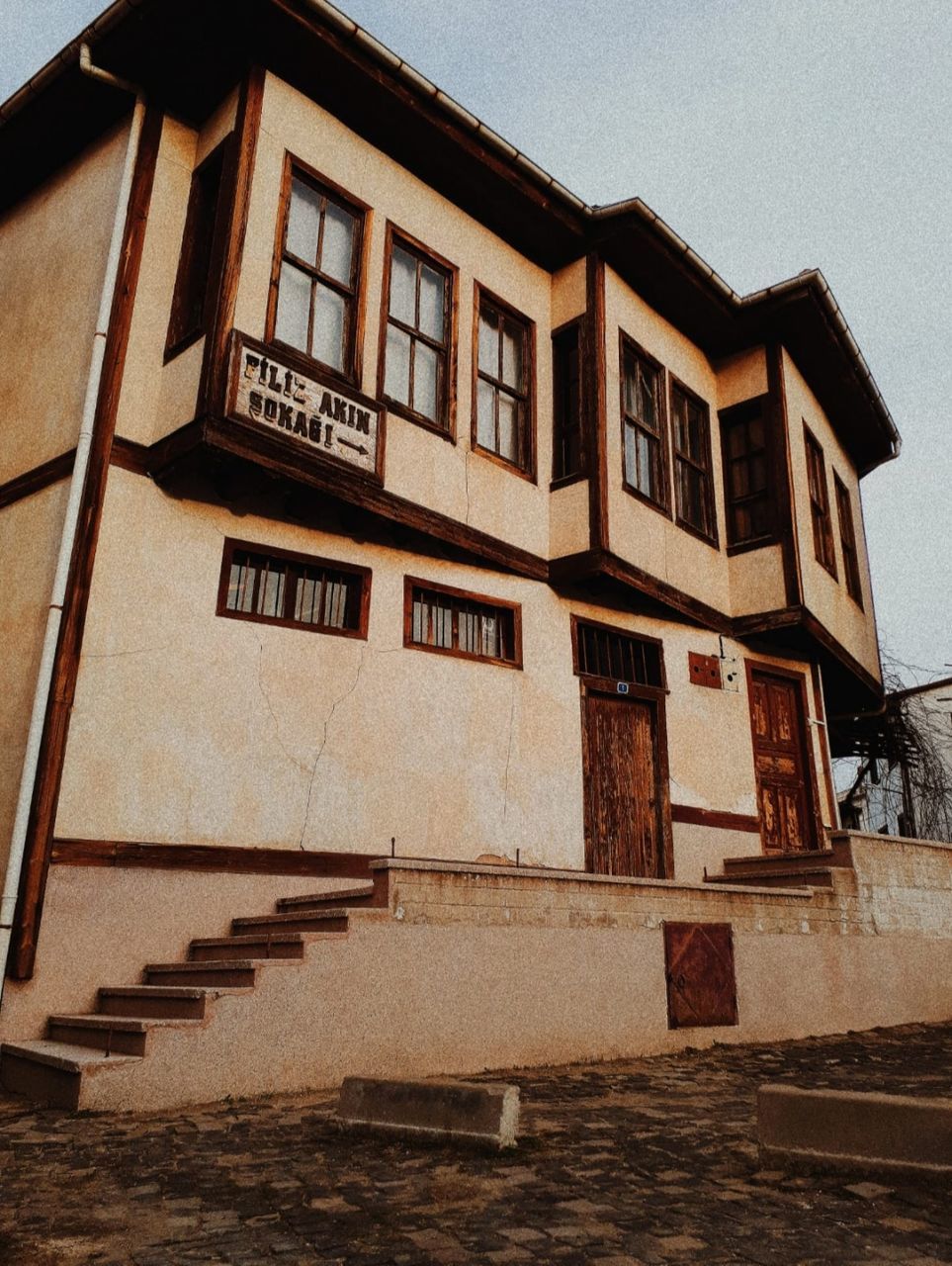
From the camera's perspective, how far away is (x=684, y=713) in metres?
10.8

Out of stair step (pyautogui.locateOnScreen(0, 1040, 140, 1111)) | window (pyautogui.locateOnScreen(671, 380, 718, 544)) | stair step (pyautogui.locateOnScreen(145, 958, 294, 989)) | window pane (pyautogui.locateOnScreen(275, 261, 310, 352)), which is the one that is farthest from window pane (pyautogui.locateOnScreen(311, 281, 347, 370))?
stair step (pyautogui.locateOnScreen(0, 1040, 140, 1111))

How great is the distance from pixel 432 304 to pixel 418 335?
1.68ft

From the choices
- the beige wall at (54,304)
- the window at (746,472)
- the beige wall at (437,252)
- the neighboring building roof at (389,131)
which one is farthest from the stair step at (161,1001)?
the window at (746,472)

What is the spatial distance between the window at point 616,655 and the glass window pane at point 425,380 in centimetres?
267

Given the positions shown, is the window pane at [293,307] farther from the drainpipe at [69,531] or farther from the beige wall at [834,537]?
the beige wall at [834,537]

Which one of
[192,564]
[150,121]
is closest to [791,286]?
[150,121]

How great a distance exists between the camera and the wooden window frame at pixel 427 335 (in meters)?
8.68

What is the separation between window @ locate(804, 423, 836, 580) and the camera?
41.0 ft

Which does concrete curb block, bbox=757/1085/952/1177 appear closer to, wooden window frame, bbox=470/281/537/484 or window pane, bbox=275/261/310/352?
window pane, bbox=275/261/310/352

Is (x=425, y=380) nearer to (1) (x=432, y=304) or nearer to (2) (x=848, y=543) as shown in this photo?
(1) (x=432, y=304)

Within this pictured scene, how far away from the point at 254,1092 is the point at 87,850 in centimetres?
205

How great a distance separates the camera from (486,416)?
9.83 meters

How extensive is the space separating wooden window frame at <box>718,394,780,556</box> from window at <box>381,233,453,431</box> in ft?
14.9

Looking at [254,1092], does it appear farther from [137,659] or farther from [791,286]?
[791,286]
